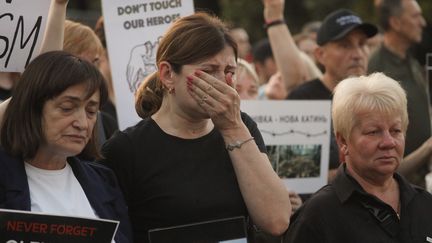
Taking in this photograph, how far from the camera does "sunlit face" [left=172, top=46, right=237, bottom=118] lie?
415 cm

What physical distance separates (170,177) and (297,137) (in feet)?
7.35

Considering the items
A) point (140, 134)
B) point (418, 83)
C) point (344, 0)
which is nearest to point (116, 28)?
point (140, 134)

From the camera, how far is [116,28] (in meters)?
5.83

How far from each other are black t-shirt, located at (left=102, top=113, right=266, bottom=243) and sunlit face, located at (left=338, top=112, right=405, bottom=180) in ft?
1.95

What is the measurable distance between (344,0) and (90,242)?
52.0ft

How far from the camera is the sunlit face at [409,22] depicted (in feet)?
26.0

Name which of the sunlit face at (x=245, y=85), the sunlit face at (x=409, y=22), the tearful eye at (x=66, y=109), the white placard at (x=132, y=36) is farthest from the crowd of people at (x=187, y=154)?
the sunlit face at (x=409, y=22)

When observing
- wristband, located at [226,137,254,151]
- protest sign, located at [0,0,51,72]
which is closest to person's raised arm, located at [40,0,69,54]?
protest sign, located at [0,0,51,72]

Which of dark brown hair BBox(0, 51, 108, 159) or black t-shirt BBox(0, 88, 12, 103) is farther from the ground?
dark brown hair BBox(0, 51, 108, 159)

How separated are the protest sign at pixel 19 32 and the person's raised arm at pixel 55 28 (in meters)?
0.16

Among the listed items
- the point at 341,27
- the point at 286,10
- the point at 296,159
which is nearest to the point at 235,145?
the point at 296,159

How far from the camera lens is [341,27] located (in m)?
7.07

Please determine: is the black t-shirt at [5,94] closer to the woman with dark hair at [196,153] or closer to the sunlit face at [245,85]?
the woman with dark hair at [196,153]

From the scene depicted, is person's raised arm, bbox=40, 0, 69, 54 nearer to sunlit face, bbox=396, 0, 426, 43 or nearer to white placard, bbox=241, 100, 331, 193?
white placard, bbox=241, 100, 331, 193
